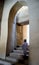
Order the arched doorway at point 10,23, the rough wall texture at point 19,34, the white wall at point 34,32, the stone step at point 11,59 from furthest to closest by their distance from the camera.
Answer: the rough wall texture at point 19,34 → the arched doorway at point 10,23 → the stone step at point 11,59 → the white wall at point 34,32

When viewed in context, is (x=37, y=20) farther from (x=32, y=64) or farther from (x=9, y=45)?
(x=9, y=45)

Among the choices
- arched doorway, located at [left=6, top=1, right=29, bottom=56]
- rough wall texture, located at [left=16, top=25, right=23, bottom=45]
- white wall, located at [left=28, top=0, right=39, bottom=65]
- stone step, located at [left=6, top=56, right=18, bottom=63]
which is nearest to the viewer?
Result: white wall, located at [left=28, top=0, right=39, bottom=65]

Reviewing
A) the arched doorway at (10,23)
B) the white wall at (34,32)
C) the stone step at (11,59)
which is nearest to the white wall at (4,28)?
the arched doorway at (10,23)

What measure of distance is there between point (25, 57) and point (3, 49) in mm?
1882

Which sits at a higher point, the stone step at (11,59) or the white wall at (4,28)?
the white wall at (4,28)

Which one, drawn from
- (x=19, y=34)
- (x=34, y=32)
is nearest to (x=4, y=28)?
(x=34, y=32)

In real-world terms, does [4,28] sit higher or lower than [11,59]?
higher

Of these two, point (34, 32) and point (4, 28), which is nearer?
point (34, 32)

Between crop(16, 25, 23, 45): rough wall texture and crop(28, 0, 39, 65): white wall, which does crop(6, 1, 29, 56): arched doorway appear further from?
crop(16, 25, 23, 45): rough wall texture

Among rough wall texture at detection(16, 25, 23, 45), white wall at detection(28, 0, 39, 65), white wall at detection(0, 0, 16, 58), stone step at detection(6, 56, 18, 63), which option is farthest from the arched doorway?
rough wall texture at detection(16, 25, 23, 45)

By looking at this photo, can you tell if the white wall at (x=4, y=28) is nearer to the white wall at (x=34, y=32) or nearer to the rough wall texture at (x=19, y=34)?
the white wall at (x=34, y=32)

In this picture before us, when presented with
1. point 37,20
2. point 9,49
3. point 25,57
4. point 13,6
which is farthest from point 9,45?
point 37,20

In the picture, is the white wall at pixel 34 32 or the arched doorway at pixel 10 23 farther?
the arched doorway at pixel 10 23

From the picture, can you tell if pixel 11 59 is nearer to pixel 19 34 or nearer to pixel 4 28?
pixel 4 28
